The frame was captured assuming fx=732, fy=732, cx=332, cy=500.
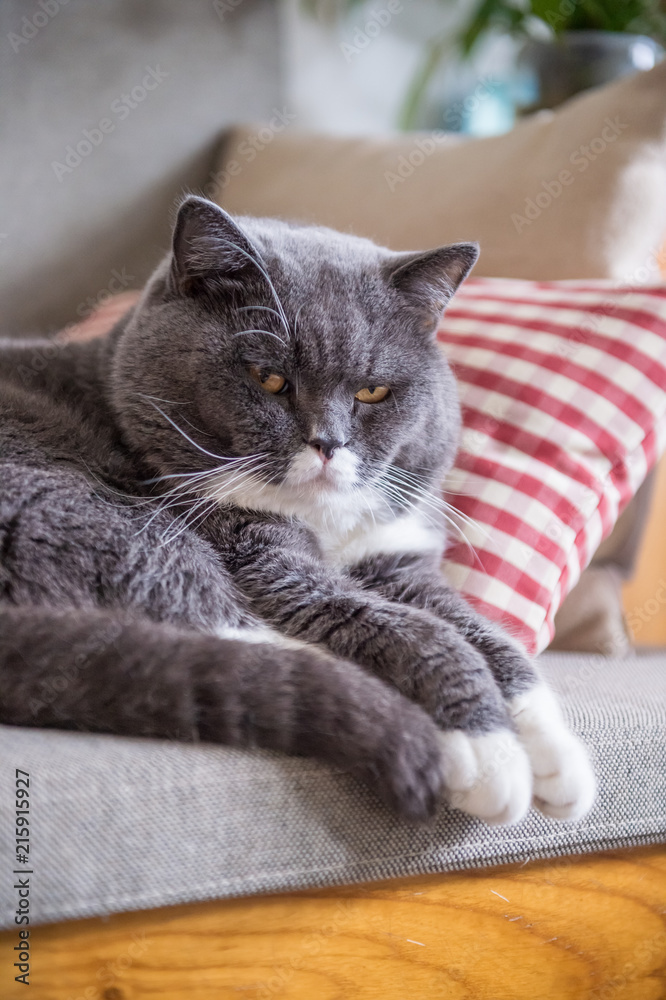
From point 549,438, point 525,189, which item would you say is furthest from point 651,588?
point 525,189

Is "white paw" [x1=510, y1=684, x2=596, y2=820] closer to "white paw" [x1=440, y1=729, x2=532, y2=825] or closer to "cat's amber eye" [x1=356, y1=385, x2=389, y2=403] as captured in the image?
"white paw" [x1=440, y1=729, x2=532, y2=825]

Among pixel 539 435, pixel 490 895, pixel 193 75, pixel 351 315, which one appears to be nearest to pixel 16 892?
pixel 490 895

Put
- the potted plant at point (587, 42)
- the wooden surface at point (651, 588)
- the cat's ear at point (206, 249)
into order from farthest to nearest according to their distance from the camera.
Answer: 1. the potted plant at point (587, 42)
2. the wooden surface at point (651, 588)
3. the cat's ear at point (206, 249)

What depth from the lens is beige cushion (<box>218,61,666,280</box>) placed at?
1.39 meters

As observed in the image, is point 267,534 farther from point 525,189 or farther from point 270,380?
point 525,189

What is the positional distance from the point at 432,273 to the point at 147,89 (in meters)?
1.49

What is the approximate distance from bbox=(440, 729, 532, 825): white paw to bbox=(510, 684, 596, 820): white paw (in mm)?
21

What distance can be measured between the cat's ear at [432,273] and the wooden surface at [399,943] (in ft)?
2.39

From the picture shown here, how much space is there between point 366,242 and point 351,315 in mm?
299

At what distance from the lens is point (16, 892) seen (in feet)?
1.90

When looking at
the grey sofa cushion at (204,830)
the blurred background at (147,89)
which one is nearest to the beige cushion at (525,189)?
the blurred background at (147,89)

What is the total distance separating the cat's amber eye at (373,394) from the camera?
0.97 meters

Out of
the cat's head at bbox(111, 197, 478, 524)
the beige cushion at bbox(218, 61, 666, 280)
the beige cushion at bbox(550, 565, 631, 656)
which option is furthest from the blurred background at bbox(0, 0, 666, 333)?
the beige cushion at bbox(550, 565, 631, 656)

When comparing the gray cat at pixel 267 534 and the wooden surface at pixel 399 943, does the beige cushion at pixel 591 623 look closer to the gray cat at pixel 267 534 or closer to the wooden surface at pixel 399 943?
the gray cat at pixel 267 534
